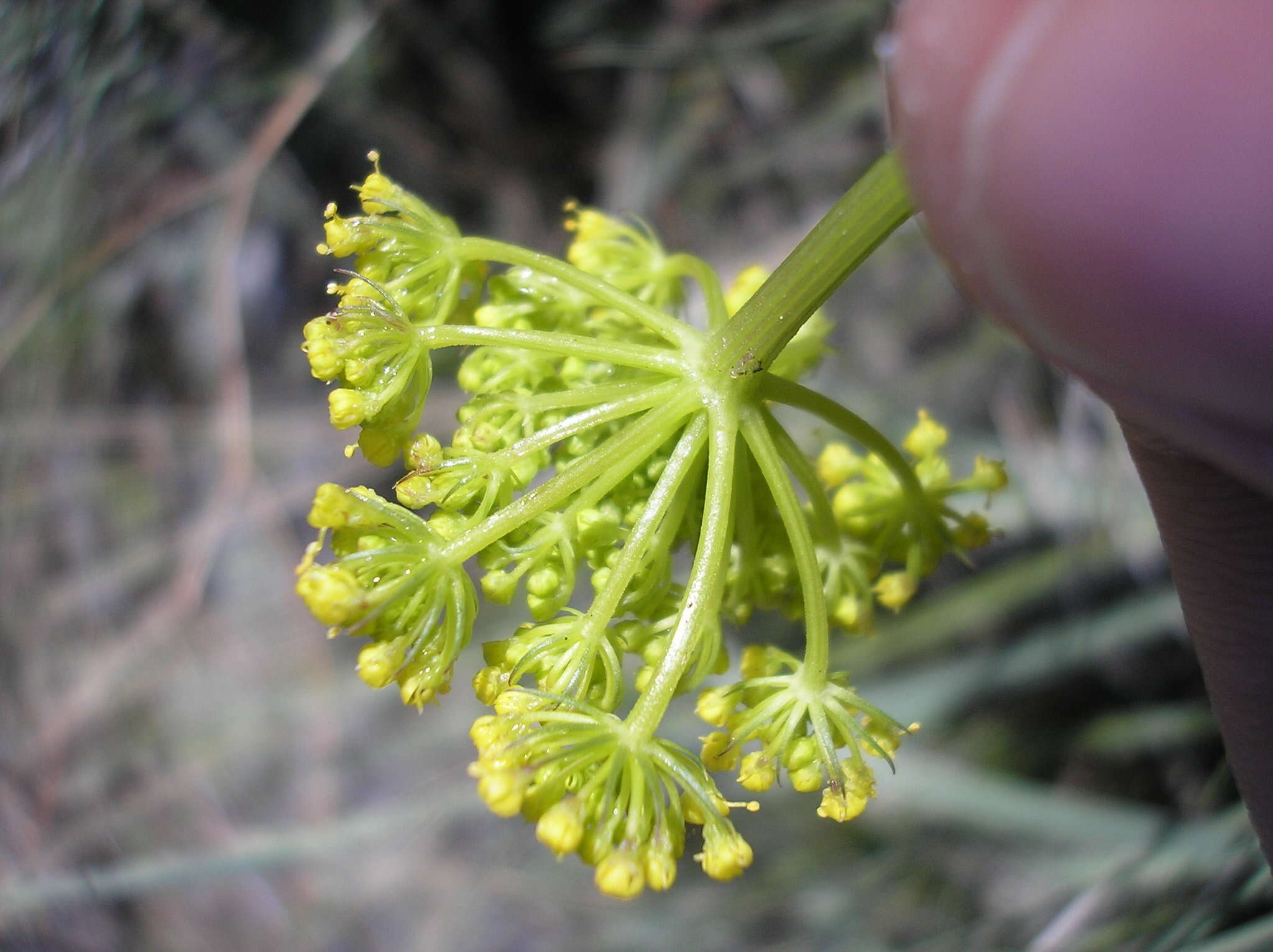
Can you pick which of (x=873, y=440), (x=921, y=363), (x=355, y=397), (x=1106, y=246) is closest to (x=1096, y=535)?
(x=921, y=363)

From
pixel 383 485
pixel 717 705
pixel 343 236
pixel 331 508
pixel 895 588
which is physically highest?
pixel 895 588

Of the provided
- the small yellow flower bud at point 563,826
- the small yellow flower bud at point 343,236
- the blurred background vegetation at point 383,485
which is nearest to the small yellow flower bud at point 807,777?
the small yellow flower bud at point 563,826

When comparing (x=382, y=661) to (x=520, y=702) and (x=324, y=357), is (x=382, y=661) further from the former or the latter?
(x=324, y=357)

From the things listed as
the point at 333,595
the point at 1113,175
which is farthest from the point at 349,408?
the point at 1113,175

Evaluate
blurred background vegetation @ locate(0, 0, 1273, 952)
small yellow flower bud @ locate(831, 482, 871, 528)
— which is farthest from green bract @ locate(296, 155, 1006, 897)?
blurred background vegetation @ locate(0, 0, 1273, 952)

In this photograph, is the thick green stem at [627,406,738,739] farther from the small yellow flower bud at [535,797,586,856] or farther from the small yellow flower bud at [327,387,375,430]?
the small yellow flower bud at [327,387,375,430]

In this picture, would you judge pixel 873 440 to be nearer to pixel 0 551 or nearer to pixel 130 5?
pixel 130 5
